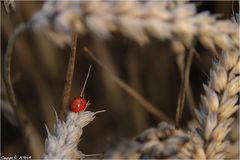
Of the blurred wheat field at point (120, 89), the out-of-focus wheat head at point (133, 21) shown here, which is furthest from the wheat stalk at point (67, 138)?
the out-of-focus wheat head at point (133, 21)

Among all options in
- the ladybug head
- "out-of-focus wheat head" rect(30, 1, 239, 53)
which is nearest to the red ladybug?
the ladybug head

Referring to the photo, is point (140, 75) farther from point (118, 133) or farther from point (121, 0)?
point (121, 0)

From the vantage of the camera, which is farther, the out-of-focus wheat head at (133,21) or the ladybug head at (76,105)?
the ladybug head at (76,105)

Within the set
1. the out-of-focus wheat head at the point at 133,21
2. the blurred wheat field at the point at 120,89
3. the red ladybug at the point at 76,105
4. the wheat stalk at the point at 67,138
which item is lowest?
the blurred wheat field at the point at 120,89

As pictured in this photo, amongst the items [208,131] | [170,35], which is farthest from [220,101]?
[170,35]

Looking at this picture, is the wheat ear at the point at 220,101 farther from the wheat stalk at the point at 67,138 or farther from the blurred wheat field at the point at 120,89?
the wheat stalk at the point at 67,138

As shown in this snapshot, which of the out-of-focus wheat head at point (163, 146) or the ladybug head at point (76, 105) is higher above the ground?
the ladybug head at point (76, 105)
